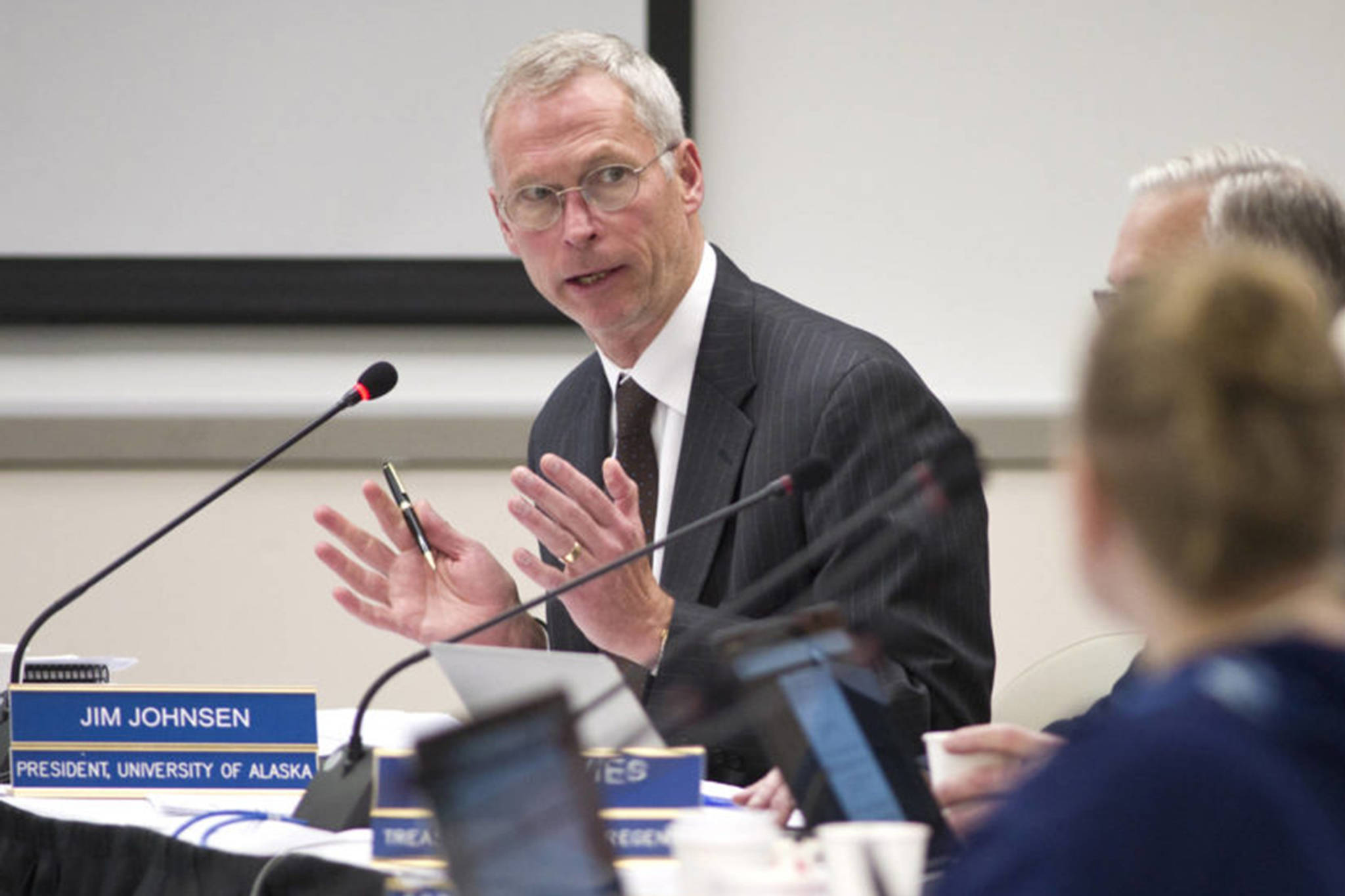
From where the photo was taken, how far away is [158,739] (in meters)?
1.92

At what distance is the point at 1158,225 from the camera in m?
1.97

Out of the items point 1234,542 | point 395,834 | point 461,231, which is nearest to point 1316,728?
point 1234,542

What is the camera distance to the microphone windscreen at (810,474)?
66.0 inches

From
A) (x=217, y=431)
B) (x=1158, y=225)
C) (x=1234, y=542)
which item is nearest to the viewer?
(x=1234, y=542)

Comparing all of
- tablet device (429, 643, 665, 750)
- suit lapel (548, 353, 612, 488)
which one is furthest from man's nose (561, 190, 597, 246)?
tablet device (429, 643, 665, 750)

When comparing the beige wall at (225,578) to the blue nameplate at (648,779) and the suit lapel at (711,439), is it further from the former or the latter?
the blue nameplate at (648,779)

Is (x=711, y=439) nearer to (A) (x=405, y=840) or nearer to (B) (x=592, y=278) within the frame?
(B) (x=592, y=278)

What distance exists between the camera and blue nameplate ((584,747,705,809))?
1476 mm

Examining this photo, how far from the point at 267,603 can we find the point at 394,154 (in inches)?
40.8

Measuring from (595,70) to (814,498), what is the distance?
0.76 m

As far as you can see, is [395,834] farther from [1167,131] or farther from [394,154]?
[1167,131]

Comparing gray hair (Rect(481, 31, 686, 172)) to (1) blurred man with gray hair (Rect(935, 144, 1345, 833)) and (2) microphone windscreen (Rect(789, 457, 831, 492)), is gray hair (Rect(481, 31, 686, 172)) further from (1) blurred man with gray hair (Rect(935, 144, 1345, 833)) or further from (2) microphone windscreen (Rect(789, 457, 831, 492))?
(2) microphone windscreen (Rect(789, 457, 831, 492))

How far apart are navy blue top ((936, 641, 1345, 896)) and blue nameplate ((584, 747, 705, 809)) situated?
2.46ft

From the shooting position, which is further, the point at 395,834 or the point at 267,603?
the point at 267,603
